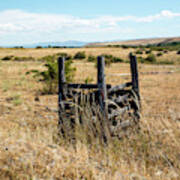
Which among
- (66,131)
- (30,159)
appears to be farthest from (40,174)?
(66,131)

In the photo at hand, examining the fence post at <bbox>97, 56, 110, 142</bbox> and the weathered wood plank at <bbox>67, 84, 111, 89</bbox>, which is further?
the weathered wood plank at <bbox>67, 84, 111, 89</bbox>

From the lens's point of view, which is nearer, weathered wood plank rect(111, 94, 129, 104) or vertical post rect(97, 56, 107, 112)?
vertical post rect(97, 56, 107, 112)

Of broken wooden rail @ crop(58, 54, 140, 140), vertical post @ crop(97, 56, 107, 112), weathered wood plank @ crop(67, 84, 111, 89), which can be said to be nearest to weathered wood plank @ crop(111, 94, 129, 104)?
broken wooden rail @ crop(58, 54, 140, 140)

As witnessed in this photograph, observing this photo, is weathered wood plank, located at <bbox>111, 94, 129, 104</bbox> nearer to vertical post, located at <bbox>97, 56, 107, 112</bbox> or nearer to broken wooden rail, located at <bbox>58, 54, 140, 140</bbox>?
broken wooden rail, located at <bbox>58, 54, 140, 140</bbox>

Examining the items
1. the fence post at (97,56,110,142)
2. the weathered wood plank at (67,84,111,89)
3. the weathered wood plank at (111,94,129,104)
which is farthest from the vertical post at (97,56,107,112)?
the weathered wood plank at (111,94,129,104)

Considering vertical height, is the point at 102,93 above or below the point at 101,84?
below

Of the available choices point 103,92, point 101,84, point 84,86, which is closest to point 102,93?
point 103,92

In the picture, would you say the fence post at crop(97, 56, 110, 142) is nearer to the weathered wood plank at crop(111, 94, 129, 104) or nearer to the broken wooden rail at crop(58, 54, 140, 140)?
the broken wooden rail at crop(58, 54, 140, 140)

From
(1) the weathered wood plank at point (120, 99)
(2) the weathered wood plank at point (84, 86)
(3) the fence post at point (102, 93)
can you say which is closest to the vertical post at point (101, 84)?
(3) the fence post at point (102, 93)

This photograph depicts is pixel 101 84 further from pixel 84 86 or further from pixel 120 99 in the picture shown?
pixel 120 99

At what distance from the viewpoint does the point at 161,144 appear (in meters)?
5.14

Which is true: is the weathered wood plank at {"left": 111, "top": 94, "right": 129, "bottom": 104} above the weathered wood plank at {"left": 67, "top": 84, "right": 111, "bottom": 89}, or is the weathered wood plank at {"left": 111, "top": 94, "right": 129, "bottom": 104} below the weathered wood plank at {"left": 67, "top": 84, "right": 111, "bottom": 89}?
below

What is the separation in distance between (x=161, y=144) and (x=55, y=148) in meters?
2.06

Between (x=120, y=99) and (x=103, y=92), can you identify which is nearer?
(x=103, y=92)
